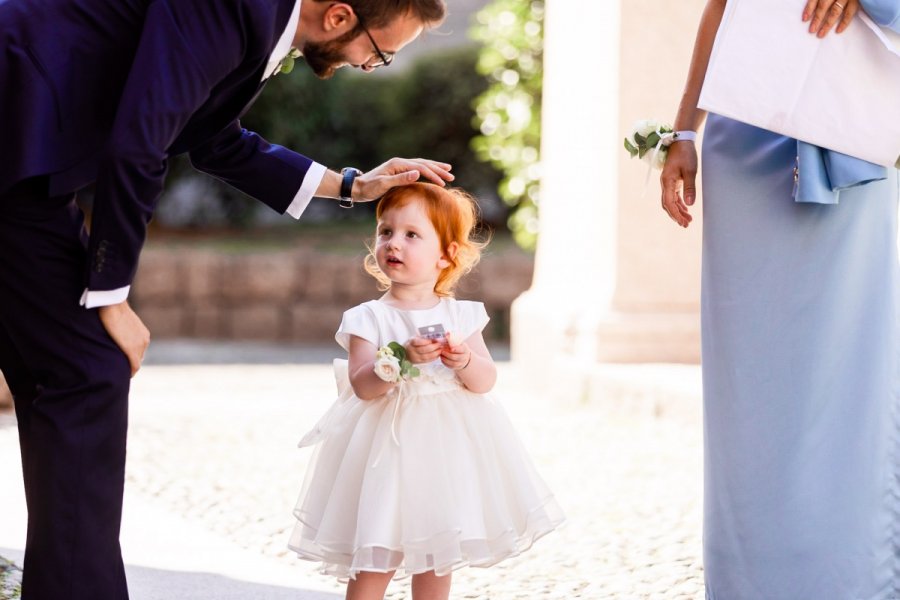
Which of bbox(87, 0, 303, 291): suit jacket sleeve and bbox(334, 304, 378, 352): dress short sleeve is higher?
bbox(87, 0, 303, 291): suit jacket sleeve

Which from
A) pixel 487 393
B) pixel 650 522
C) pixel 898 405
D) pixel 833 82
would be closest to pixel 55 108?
pixel 487 393

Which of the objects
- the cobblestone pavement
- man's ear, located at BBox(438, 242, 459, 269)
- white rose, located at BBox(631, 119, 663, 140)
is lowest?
the cobblestone pavement

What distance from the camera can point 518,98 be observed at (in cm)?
912

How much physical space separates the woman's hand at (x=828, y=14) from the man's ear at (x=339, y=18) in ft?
3.01

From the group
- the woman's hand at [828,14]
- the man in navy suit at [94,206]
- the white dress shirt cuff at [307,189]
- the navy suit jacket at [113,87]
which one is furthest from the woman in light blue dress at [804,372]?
the navy suit jacket at [113,87]

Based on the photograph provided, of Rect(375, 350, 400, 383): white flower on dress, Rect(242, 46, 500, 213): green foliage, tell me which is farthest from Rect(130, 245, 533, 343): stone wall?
Rect(375, 350, 400, 383): white flower on dress

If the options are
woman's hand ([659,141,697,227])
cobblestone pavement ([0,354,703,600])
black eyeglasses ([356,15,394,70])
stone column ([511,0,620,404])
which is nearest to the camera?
black eyeglasses ([356,15,394,70])

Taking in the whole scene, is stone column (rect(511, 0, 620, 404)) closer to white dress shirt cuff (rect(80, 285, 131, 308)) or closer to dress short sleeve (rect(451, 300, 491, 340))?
dress short sleeve (rect(451, 300, 491, 340))

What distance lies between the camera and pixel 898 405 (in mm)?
2844

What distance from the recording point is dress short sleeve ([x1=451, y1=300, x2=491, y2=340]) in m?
2.89

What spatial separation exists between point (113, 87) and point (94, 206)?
0.71 ft

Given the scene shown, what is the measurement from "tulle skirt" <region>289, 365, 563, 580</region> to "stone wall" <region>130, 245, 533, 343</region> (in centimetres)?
785

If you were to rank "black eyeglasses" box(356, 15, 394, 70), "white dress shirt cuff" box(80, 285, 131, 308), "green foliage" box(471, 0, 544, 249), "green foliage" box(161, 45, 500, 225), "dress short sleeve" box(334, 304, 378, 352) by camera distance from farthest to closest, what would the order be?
1. "green foliage" box(161, 45, 500, 225)
2. "green foliage" box(471, 0, 544, 249)
3. "dress short sleeve" box(334, 304, 378, 352)
4. "black eyeglasses" box(356, 15, 394, 70)
5. "white dress shirt cuff" box(80, 285, 131, 308)

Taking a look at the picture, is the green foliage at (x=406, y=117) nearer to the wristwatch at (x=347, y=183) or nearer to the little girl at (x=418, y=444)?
the wristwatch at (x=347, y=183)
